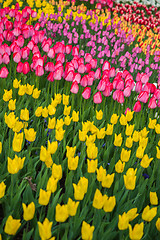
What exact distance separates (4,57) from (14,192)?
1.81 m

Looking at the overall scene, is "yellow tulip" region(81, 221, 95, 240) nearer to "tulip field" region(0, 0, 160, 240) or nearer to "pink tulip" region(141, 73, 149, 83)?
"tulip field" region(0, 0, 160, 240)

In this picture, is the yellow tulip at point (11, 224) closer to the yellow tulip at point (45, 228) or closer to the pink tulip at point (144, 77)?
the yellow tulip at point (45, 228)

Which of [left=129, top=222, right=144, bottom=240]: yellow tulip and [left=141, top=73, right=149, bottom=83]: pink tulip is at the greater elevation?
[left=141, top=73, right=149, bottom=83]: pink tulip

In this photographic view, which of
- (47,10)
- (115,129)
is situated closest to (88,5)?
(47,10)

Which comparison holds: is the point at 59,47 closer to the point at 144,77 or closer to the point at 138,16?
the point at 144,77

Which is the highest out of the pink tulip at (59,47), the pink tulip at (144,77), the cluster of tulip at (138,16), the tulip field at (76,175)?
the cluster of tulip at (138,16)

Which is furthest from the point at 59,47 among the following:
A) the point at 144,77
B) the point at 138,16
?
the point at 138,16

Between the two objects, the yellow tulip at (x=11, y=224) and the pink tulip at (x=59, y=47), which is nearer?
the yellow tulip at (x=11, y=224)

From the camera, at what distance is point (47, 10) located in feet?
19.9

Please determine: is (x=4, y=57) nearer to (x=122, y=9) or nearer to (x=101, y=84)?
(x=101, y=84)

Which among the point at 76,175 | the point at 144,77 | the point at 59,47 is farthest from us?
the point at 59,47

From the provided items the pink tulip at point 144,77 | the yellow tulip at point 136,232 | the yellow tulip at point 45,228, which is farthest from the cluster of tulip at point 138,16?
the yellow tulip at point 45,228

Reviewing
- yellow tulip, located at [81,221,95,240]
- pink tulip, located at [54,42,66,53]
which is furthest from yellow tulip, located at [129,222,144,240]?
pink tulip, located at [54,42,66,53]

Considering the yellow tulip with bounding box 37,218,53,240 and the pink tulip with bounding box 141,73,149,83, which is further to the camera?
the pink tulip with bounding box 141,73,149,83
